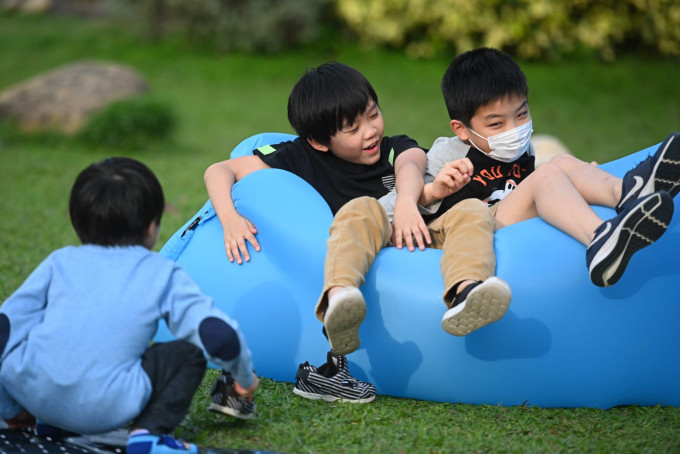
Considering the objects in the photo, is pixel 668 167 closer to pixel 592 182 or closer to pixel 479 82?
pixel 592 182

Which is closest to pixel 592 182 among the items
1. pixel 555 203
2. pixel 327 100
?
pixel 555 203

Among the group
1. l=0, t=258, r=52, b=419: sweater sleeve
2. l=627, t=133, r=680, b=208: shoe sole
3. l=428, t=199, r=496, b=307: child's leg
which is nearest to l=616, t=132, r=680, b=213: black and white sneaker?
l=627, t=133, r=680, b=208: shoe sole

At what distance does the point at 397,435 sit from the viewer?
2422 mm

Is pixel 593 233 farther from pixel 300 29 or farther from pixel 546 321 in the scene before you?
pixel 300 29

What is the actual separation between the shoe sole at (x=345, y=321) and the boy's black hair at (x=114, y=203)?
22.8 inches

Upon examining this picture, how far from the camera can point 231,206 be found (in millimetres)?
2980

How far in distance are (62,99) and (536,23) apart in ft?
21.2

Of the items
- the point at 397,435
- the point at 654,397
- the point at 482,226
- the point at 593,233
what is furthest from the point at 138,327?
the point at 654,397

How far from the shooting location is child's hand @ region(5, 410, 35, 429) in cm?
238

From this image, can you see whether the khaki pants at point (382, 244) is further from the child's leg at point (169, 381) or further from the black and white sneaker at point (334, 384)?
the child's leg at point (169, 381)

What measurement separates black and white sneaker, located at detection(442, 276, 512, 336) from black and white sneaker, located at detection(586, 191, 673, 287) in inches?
12.0

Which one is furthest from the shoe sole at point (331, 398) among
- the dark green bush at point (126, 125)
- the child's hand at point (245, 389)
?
the dark green bush at point (126, 125)

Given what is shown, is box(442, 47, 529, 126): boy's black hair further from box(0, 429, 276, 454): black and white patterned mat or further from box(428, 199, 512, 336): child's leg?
box(0, 429, 276, 454): black and white patterned mat

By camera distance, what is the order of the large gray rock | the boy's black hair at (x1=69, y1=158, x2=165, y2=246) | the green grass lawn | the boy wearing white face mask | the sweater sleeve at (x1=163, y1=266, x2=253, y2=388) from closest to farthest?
the sweater sleeve at (x1=163, y1=266, x2=253, y2=388) < the boy's black hair at (x1=69, y1=158, x2=165, y2=246) < the boy wearing white face mask < the green grass lawn < the large gray rock
